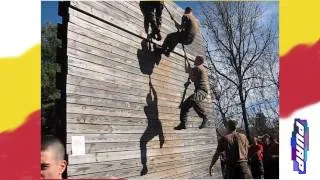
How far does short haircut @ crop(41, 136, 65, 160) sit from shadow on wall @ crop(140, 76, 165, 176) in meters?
0.57

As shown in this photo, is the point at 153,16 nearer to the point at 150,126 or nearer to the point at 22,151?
the point at 150,126

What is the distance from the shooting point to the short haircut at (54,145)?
339 cm

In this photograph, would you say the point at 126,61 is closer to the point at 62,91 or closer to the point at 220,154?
the point at 62,91

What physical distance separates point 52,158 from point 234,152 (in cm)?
125

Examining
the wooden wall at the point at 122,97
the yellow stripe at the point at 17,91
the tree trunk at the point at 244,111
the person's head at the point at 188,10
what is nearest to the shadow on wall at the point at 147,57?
the wooden wall at the point at 122,97

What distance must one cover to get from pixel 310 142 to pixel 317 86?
1.21 feet

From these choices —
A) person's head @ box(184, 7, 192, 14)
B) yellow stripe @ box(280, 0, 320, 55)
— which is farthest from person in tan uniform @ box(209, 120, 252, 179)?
person's head @ box(184, 7, 192, 14)

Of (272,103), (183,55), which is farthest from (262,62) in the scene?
(183,55)

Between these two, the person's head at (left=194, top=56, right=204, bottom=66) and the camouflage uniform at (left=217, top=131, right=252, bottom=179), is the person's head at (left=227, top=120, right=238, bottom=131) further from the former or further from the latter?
the person's head at (left=194, top=56, right=204, bottom=66)

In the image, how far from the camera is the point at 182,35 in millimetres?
3951

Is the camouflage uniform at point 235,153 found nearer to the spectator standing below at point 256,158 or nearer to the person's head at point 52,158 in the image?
the spectator standing below at point 256,158

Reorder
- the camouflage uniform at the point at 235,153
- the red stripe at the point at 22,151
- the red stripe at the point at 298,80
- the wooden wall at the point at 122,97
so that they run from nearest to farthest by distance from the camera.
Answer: the red stripe at the point at 22,151
the wooden wall at the point at 122,97
the red stripe at the point at 298,80
the camouflage uniform at the point at 235,153

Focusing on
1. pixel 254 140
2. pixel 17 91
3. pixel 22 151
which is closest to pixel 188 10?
pixel 254 140

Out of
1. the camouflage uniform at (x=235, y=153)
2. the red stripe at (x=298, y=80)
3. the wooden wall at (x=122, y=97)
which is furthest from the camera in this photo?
the camouflage uniform at (x=235, y=153)
